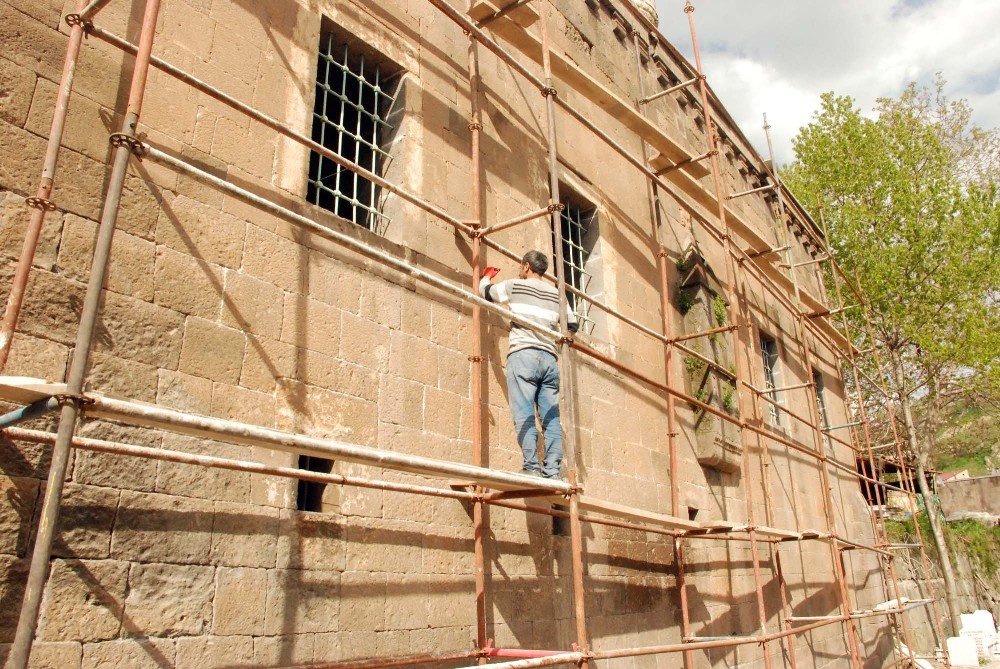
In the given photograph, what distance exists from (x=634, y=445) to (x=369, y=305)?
9.68 ft

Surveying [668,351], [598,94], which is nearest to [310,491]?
[668,351]

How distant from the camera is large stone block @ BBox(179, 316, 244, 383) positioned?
11.4 feet

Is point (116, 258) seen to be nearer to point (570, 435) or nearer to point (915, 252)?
point (570, 435)

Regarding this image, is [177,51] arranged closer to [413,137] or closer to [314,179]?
[314,179]

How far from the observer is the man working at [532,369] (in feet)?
15.0

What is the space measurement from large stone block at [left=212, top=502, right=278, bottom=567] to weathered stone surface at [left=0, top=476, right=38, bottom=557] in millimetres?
746

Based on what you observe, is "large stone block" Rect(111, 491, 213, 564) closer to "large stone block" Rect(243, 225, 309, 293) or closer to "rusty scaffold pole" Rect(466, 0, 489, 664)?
"large stone block" Rect(243, 225, 309, 293)

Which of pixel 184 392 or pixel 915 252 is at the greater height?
pixel 915 252

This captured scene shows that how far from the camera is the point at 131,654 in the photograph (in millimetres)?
2945

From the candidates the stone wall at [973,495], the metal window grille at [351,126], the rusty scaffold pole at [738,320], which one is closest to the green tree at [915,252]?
the stone wall at [973,495]

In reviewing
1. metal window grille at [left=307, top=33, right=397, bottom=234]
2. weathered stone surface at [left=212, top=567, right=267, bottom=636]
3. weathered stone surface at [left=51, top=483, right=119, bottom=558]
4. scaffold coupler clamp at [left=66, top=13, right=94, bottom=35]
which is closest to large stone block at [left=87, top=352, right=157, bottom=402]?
weathered stone surface at [left=51, top=483, right=119, bottom=558]

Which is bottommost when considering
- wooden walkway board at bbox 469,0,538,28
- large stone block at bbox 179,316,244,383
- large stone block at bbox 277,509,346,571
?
large stone block at bbox 277,509,346,571

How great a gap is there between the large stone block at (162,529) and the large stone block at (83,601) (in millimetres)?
91

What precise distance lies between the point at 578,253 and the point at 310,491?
3.84 metres
